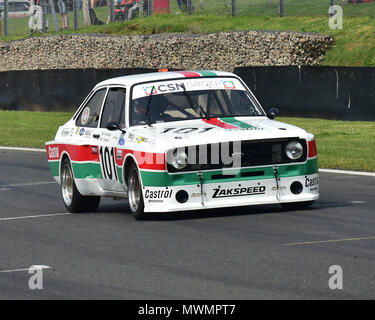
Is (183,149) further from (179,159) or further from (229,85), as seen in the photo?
(229,85)

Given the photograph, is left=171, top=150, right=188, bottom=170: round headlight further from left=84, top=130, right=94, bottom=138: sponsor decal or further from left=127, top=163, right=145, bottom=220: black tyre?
left=84, top=130, right=94, bottom=138: sponsor decal

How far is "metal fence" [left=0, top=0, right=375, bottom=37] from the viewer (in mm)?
32531

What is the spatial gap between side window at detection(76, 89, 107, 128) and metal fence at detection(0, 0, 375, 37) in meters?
19.8

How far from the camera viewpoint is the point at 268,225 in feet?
34.9

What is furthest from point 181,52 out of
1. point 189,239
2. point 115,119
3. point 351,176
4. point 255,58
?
point 189,239

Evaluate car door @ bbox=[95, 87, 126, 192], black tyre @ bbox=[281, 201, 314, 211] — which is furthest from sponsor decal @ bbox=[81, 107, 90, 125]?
black tyre @ bbox=[281, 201, 314, 211]

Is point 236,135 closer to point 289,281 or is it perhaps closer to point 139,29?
point 289,281

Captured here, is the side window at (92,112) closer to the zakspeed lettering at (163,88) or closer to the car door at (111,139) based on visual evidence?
the car door at (111,139)

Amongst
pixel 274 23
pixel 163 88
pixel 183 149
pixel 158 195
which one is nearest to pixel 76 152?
pixel 163 88

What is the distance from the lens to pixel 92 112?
12898mm

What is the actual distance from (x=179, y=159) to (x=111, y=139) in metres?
1.39

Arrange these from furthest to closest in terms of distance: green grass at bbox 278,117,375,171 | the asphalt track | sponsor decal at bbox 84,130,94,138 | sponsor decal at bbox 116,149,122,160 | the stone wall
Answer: the stone wall < green grass at bbox 278,117,375,171 < sponsor decal at bbox 84,130,94,138 < sponsor decal at bbox 116,149,122,160 < the asphalt track

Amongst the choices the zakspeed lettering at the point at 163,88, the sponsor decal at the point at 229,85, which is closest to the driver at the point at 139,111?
the zakspeed lettering at the point at 163,88
